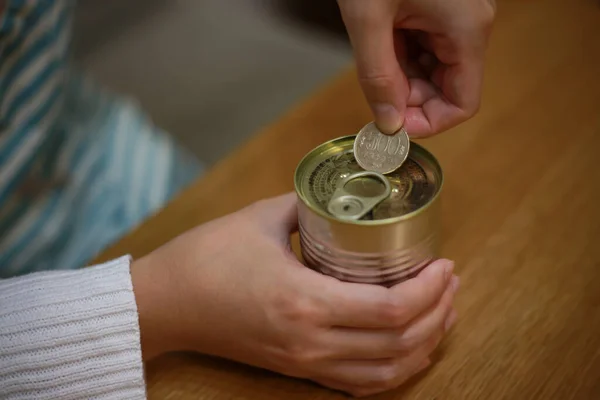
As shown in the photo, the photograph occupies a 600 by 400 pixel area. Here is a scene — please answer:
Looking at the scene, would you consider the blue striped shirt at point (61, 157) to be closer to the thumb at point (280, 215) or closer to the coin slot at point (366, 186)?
the thumb at point (280, 215)

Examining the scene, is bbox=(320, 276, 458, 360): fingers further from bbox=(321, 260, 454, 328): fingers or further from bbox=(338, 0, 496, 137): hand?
bbox=(338, 0, 496, 137): hand

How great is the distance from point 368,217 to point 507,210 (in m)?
0.30

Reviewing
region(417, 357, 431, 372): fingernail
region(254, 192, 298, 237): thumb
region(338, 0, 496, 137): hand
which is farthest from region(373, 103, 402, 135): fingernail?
region(417, 357, 431, 372): fingernail

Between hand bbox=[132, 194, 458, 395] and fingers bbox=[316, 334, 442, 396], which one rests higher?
hand bbox=[132, 194, 458, 395]

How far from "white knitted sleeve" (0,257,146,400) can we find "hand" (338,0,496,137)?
29 centimetres

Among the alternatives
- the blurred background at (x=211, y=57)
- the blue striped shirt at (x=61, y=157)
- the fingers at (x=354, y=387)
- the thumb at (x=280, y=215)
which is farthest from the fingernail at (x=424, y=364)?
the blurred background at (x=211, y=57)

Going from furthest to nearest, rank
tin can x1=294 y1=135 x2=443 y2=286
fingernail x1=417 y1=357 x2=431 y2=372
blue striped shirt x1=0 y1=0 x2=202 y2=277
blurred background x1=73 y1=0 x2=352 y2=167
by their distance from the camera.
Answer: blurred background x1=73 y1=0 x2=352 y2=167, blue striped shirt x1=0 y1=0 x2=202 y2=277, fingernail x1=417 y1=357 x2=431 y2=372, tin can x1=294 y1=135 x2=443 y2=286

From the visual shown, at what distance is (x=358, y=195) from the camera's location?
539mm

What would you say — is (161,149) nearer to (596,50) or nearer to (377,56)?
(377,56)

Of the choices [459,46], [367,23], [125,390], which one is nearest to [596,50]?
[459,46]

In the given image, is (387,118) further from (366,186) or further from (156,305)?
(156,305)

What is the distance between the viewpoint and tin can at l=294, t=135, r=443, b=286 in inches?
19.9

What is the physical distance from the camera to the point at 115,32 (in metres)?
2.29

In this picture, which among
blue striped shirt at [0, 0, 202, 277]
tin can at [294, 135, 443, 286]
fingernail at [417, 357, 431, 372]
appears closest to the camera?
tin can at [294, 135, 443, 286]
